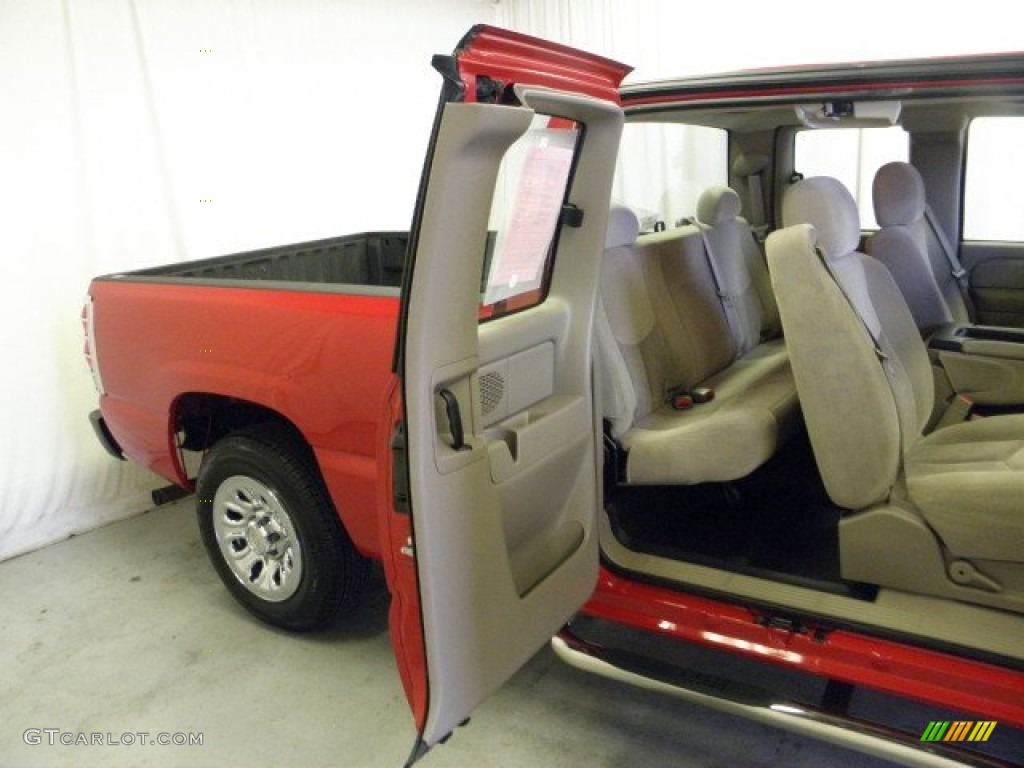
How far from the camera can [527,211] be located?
6.69 ft

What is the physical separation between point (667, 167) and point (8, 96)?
13.2ft

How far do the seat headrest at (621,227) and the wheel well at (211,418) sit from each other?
1.27 meters

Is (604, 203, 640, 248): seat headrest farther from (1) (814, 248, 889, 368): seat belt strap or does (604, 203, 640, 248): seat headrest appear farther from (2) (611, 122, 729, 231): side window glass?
(2) (611, 122, 729, 231): side window glass

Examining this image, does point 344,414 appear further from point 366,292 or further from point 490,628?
point 490,628

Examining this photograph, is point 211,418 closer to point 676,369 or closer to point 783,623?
point 676,369

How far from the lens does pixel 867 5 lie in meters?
5.16

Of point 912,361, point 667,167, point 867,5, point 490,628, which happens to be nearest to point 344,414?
point 490,628

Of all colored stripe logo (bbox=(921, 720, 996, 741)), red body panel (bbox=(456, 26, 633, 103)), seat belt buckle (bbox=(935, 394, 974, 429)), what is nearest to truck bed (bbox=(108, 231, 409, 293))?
red body panel (bbox=(456, 26, 633, 103))

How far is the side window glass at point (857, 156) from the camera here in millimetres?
4926

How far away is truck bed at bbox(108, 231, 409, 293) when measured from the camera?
3.51m

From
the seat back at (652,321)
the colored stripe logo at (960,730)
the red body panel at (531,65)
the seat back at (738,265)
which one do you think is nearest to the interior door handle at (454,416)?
the red body panel at (531,65)

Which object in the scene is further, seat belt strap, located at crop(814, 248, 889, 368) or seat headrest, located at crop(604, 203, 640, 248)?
seat headrest, located at crop(604, 203, 640, 248)

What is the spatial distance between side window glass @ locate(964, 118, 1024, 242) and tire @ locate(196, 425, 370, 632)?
11.1ft

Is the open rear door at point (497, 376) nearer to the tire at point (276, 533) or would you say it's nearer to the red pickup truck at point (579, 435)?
the red pickup truck at point (579, 435)
